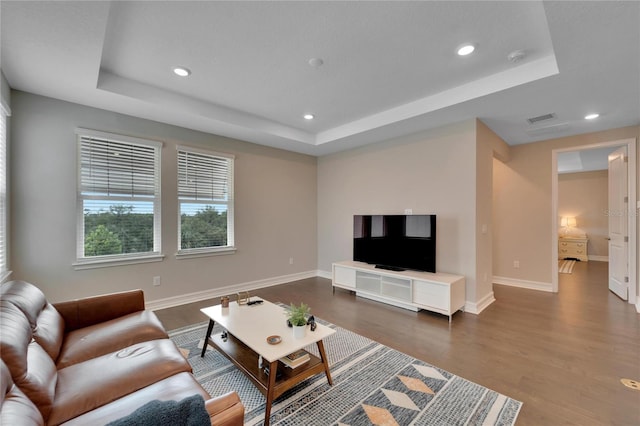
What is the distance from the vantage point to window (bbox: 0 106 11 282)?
2.51 m

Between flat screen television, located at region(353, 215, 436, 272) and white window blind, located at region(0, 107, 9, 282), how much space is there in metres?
4.13

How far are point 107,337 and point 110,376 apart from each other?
1.83 feet

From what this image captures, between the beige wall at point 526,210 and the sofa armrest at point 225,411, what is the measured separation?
5.30 m

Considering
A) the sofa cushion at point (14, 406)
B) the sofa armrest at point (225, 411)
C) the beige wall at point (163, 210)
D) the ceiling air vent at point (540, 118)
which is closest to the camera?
the sofa cushion at point (14, 406)

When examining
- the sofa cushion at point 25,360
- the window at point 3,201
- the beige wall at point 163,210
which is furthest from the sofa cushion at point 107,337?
the beige wall at point 163,210

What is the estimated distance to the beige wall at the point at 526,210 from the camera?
14.7 ft

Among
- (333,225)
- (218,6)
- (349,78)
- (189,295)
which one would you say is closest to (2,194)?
(189,295)

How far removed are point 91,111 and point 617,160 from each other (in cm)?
736

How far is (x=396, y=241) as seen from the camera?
4051 millimetres

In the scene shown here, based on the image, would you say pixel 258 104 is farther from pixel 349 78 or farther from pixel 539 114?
pixel 539 114

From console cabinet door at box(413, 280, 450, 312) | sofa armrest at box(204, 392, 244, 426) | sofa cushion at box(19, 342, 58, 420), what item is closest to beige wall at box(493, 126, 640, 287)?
console cabinet door at box(413, 280, 450, 312)

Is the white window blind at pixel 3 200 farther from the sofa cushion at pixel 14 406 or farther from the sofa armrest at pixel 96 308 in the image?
the sofa cushion at pixel 14 406

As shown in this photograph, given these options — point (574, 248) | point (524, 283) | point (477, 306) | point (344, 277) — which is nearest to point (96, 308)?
point (344, 277)

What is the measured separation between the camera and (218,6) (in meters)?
1.89
